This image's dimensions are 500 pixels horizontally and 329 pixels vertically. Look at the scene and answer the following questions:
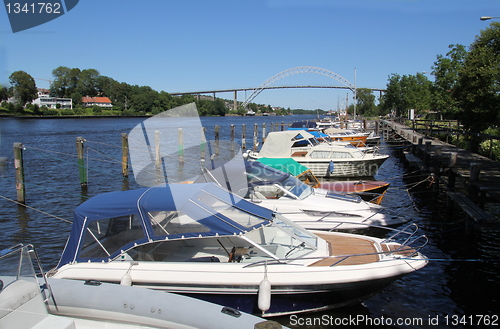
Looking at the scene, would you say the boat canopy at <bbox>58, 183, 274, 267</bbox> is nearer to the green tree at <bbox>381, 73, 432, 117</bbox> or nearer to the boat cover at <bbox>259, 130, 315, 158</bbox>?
the boat cover at <bbox>259, 130, 315, 158</bbox>

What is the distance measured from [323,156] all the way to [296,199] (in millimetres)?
9477

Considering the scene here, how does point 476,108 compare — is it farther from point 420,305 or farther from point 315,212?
point 420,305

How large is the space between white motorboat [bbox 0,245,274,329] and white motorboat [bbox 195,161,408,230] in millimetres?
4761

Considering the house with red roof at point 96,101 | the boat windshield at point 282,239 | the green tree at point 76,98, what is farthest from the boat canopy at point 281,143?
the house with red roof at point 96,101

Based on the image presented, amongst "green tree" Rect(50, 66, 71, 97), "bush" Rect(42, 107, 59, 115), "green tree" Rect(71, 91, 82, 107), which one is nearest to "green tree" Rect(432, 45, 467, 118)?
"bush" Rect(42, 107, 59, 115)

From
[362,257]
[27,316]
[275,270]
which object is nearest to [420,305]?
[362,257]

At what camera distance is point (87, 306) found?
442 centimetres

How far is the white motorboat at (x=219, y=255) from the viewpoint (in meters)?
5.36

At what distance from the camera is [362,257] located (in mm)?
6043

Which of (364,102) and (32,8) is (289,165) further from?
(364,102)

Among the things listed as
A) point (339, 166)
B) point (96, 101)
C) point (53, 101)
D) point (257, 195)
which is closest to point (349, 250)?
point (257, 195)

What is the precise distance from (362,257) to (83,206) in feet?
16.3

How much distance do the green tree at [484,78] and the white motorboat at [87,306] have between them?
15.0m

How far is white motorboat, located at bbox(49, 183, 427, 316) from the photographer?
17.6ft
